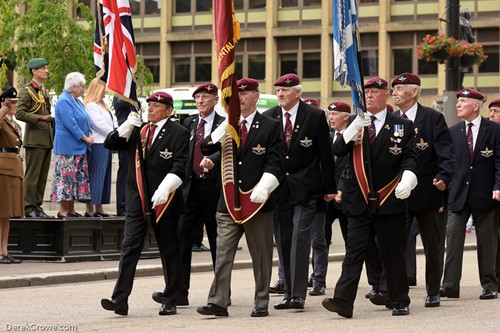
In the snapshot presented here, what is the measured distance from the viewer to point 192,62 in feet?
216

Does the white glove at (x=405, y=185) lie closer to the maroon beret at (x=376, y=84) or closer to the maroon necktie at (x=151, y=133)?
the maroon beret at (x=376, y=84)

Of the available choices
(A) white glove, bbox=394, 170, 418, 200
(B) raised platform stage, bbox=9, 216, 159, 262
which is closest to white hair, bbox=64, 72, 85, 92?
(B) raised platform stage, bbox=9, 216, 159, 262

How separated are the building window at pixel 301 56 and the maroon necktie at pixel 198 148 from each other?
49858 millimetres

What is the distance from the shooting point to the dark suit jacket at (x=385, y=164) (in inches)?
464

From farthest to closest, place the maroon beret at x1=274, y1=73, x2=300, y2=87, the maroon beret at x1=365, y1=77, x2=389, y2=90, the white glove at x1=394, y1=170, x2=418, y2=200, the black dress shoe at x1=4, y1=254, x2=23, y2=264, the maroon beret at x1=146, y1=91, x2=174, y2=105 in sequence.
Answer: the black dress shoe at x1=4, y1=254, x2=23, y2=264 → the maroon beret at x1=274, y1=73, x2=300, y2=87 → the maroon beret at x1=365, y1=77, x2=389, y2=90 → the maroon beret at x1=146, y1=91, x2=174, y2=105 → the white glove at x1=394, y1=170, x2=418, y2=200

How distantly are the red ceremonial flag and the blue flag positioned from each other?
950 millimetres

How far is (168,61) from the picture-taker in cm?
6600

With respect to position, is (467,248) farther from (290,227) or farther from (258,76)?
(258,76)

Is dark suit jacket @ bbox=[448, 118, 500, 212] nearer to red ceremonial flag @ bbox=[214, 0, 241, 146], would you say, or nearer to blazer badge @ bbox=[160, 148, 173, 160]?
red ceremonial flag @ bbox=[214, 0, 241, 146]

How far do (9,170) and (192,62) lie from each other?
4977 cm

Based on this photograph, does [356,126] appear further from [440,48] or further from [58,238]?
[440,48]

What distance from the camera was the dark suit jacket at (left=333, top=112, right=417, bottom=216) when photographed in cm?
1180

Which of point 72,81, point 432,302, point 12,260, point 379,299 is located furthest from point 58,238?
point 432,302

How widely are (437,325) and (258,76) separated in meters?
53.5
